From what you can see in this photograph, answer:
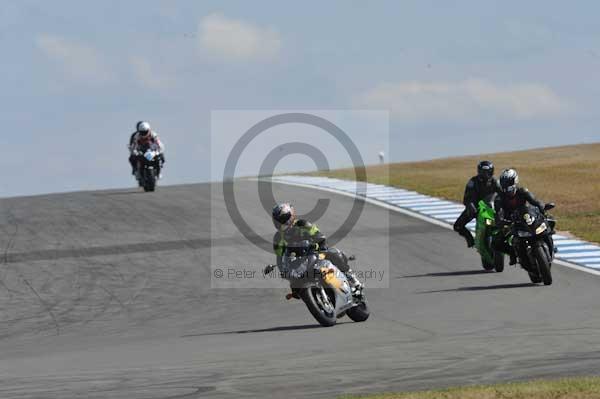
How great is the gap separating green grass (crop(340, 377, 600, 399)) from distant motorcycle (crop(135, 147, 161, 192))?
82.4 feet

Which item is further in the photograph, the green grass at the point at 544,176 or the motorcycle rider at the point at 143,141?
the motorcycle rider at the point at 143,141

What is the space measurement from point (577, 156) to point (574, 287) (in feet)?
125

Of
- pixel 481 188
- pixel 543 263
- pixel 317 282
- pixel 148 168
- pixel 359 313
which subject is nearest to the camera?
pixel 317 282

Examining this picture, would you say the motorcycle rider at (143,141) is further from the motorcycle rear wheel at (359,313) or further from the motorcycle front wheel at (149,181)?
the motorcycle rear wheel at (359,313)

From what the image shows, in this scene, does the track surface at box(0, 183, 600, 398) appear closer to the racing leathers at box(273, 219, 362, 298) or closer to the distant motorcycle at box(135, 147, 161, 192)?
the racing leathers at box(273, 219, 362, 298)

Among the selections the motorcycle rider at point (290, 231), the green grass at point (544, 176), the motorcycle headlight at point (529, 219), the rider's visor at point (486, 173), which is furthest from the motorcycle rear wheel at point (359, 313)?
the green grass at point (544, 176)

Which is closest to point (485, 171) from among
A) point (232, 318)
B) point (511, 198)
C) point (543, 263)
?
point (511, 198)

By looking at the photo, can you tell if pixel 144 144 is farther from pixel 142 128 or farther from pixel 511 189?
pixel 511 189

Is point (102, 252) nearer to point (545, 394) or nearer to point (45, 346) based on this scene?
point (45, 346)

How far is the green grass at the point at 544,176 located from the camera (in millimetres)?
30808

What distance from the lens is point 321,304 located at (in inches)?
588

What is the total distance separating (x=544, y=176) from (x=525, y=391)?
118 ft

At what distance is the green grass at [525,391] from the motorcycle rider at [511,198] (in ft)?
31.8

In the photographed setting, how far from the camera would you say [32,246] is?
26031 mm
